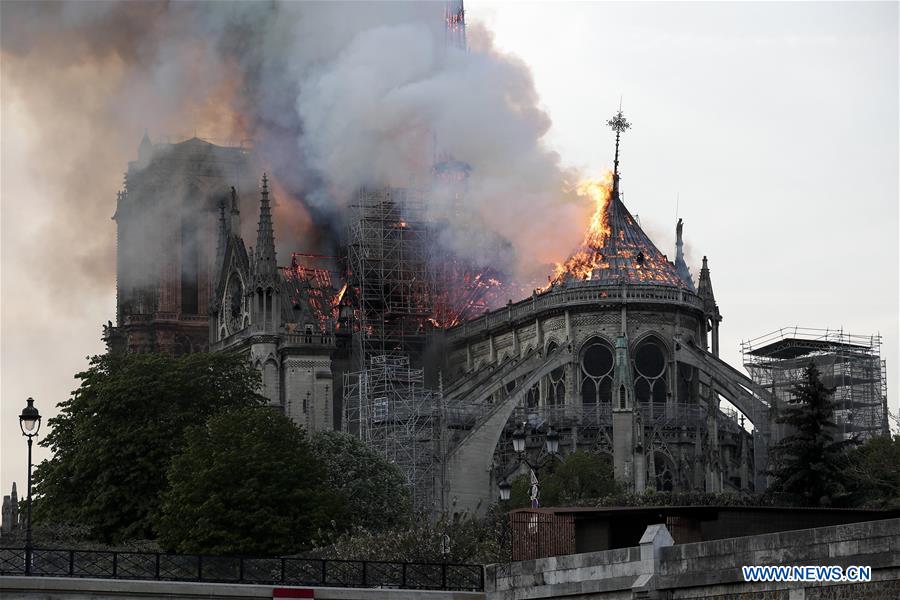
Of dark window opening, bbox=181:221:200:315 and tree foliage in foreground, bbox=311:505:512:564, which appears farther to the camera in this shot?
dark window opening, bbox=181:221:200:315

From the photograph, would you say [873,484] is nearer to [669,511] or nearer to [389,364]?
[669,511]

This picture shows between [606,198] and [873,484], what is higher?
[606,198]

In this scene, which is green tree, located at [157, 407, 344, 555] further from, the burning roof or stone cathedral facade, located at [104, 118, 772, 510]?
the burning roof

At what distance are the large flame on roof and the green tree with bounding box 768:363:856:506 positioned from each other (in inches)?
1214

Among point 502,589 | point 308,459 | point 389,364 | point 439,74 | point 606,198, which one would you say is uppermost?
point 439,74

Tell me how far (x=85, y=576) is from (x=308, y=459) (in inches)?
1142

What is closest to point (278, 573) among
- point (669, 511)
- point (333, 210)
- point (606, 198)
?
point (669, 511)

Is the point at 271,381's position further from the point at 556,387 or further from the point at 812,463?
the point at 812,463

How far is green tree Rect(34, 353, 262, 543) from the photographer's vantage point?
8331 cm

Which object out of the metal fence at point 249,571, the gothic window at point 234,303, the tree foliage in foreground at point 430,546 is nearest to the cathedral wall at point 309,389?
the gothic window at point 234,303

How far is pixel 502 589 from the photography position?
1976 inches

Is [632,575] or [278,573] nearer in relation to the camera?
[632,575]

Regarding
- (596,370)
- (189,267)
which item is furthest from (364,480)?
(189,267)

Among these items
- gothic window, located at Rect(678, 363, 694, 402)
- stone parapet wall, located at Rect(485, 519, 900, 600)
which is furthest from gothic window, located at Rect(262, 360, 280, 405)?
stone parapet wall, located at Rect(485, 519, 900, 600)
